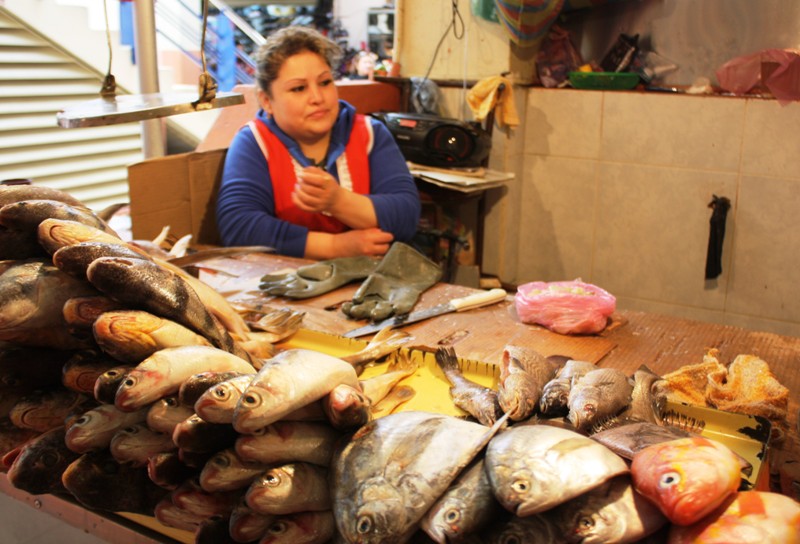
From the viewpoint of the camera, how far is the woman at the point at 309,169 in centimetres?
320

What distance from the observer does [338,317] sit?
2352 millimetres

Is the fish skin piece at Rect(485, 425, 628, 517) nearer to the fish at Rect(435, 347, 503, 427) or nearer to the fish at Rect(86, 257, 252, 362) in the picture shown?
the fish at Rect(435, 347, 503, 427)

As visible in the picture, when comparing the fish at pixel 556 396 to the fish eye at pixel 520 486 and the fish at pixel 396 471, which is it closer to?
the fish at pixel 396 471

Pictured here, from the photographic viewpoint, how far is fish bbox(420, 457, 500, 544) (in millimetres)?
1126

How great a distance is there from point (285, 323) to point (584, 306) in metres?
0.84

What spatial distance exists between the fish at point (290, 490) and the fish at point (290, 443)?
17 mm

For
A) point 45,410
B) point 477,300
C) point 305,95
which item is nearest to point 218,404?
point 45,410

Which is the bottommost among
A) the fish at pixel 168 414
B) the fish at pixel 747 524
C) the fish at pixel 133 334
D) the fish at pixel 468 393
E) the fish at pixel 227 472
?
the fish at pixel 468 393

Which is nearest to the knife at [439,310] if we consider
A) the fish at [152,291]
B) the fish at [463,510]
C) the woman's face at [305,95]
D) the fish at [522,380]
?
the fish at [522,380]

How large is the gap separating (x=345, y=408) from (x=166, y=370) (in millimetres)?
315

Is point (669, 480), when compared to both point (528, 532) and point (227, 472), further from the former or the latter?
point (227, 472)

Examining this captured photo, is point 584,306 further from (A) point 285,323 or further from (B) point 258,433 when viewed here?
(B) point 258,433

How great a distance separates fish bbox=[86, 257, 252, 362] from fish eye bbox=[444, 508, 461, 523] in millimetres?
629

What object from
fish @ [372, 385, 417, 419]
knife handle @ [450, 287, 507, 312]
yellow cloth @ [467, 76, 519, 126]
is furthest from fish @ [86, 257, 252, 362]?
yellow cloth @ [467, 76, 519, 126]
